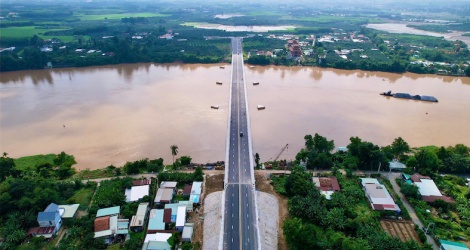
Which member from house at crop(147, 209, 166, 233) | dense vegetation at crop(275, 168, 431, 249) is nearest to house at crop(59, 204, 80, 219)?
house at crop(147, 209, 166, 233)

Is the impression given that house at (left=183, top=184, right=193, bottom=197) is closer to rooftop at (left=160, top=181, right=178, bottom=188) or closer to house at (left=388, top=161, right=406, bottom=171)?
rooftop at (left=160, top=181, right=178, bottom=188)

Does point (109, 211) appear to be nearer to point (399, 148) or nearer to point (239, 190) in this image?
point (239, 190)

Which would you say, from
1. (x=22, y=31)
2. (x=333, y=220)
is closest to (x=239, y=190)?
(x=333, y=220)

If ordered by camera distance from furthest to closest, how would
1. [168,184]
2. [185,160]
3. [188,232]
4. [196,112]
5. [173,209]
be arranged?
[196,112], [185,160], [168,184], [173,209], [188,232]

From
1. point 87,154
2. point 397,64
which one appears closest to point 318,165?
point 87,154

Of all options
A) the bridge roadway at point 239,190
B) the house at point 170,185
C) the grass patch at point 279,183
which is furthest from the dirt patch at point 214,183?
the grass patch at point 279,183

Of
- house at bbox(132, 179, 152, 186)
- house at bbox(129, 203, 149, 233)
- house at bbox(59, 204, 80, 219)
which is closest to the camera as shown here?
house at bbox(129, 203, 149, 233)
